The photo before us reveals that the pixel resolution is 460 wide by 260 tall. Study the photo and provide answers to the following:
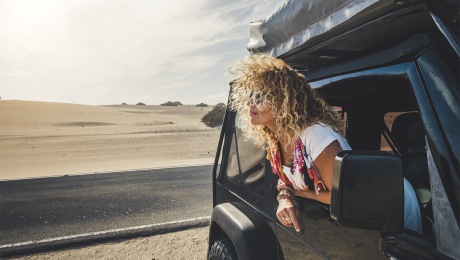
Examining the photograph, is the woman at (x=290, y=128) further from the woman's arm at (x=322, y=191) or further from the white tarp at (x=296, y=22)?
the white tarp at (x=296, y=22)

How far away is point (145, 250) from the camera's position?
3.98 m

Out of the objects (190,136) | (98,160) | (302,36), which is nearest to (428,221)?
(302,36)

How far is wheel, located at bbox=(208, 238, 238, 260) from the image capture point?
6.72ft

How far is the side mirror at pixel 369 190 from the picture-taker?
80 cm

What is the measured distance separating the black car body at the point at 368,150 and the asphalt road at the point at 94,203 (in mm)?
3282

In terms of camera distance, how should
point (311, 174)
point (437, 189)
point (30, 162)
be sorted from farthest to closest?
→ 1. point (30, 162)
2. point (311, 174)
3. point (437, 189)

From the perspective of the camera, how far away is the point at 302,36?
4.75 feet

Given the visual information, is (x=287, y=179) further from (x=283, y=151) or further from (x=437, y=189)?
(x=437, y=189)

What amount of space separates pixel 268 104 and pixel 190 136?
22488 millimetres

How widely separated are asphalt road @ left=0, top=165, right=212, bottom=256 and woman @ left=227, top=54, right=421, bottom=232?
356 cm

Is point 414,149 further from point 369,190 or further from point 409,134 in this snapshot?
point 369,190

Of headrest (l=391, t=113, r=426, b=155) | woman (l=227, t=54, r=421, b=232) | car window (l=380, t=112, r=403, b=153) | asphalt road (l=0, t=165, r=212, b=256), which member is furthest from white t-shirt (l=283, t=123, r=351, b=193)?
asphalt road (l=0, t=165, r=212, b=256)

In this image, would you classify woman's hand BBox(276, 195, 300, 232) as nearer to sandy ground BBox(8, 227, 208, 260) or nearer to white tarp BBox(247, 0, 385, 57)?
white tarp BBox(247, 0, 385, 57)

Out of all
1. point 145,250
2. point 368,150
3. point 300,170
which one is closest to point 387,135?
point 300,170
